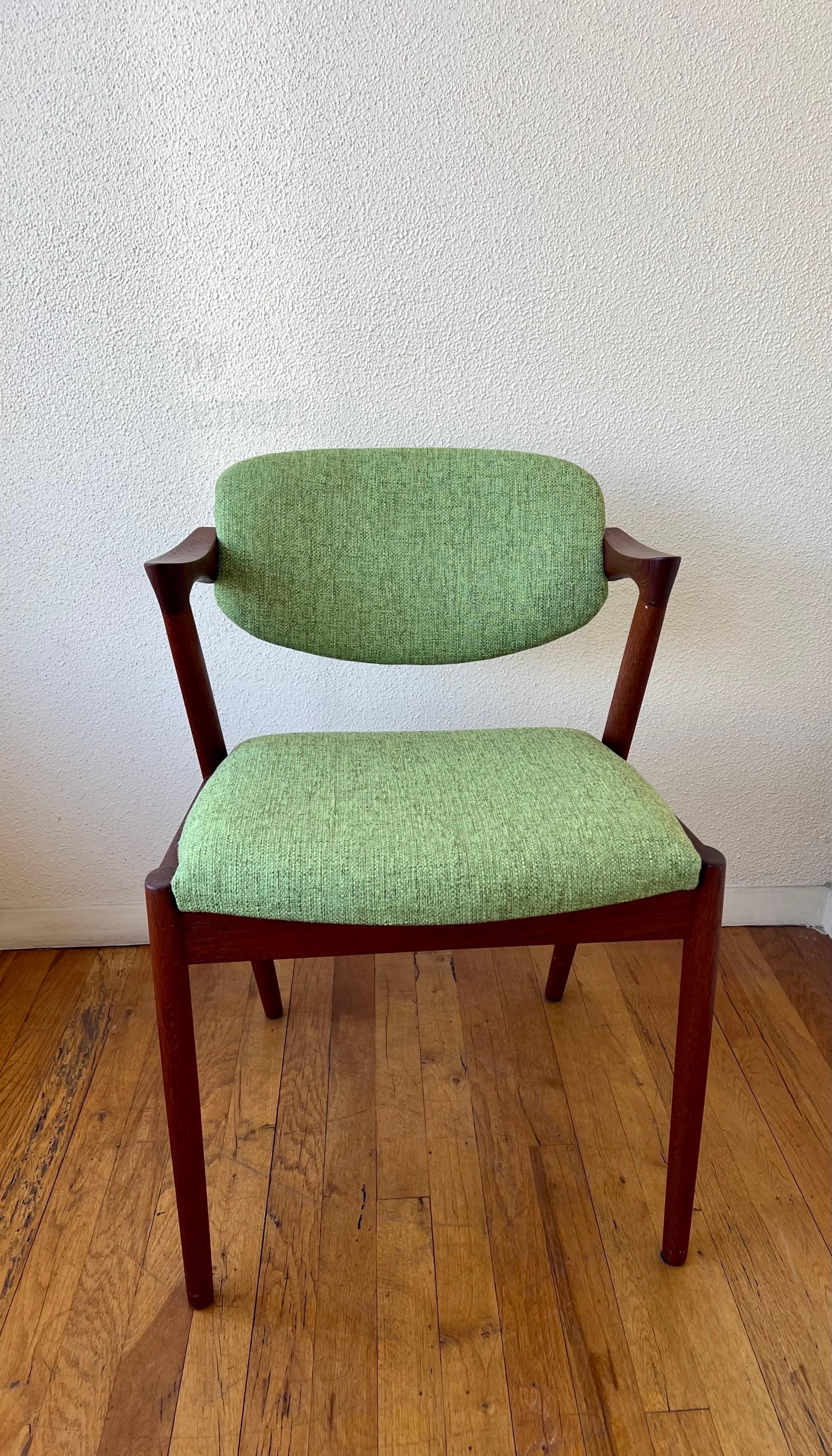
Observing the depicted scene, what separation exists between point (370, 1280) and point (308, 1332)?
8cm

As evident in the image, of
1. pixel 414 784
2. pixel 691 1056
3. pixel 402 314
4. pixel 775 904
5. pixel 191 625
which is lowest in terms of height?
pixel 775 904

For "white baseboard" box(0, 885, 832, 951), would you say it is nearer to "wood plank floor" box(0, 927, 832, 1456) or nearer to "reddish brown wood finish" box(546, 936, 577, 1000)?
"wood plank floor" box(0, 927, 832, 1456)

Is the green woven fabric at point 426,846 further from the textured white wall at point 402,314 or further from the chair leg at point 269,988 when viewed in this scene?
the textured white wall at point 402,314

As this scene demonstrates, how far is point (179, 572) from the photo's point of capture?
1.00 meters

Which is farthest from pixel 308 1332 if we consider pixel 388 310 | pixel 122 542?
pixel 388 310

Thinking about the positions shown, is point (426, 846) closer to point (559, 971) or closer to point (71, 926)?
point (559, 971)

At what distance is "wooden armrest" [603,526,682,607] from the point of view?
104 centimetres

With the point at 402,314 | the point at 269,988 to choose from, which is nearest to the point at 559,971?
the point at 269,988

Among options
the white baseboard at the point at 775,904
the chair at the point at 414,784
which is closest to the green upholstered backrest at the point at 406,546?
the chair at the point at 414,784

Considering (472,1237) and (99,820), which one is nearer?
(472,1237)

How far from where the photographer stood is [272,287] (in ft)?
4.25

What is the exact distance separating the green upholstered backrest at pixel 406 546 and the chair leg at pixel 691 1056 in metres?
0.42

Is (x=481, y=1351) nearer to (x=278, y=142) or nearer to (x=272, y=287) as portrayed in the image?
(x=272, y=287)

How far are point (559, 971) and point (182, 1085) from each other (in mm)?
668
